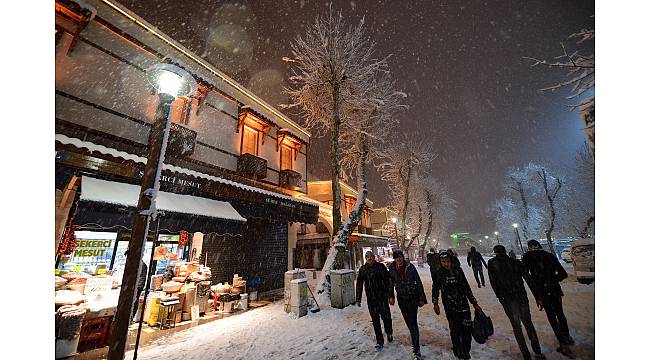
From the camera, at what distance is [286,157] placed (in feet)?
50.2

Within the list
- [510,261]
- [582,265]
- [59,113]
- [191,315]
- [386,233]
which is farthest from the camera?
[386,233]

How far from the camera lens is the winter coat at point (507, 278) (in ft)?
15.1

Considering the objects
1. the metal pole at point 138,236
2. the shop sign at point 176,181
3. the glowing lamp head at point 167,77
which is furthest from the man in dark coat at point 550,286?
the shop sign at point 176,181

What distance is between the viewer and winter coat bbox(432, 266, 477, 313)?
14.6ft

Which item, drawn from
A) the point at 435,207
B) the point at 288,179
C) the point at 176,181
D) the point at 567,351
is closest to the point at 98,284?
the point at 176,181

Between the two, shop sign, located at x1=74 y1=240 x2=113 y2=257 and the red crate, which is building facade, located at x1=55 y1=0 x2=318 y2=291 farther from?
the red crate

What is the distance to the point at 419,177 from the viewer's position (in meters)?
26.8


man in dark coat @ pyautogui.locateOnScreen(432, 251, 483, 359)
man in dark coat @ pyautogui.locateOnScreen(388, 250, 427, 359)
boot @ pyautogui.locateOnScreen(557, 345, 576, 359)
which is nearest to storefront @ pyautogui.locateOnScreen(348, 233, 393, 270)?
man in dark coat @ pyautogui.locateOnScreen(388, 250, 427, 359)

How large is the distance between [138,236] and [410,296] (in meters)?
4.60

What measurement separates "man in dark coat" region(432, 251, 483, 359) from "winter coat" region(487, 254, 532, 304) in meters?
0.59
